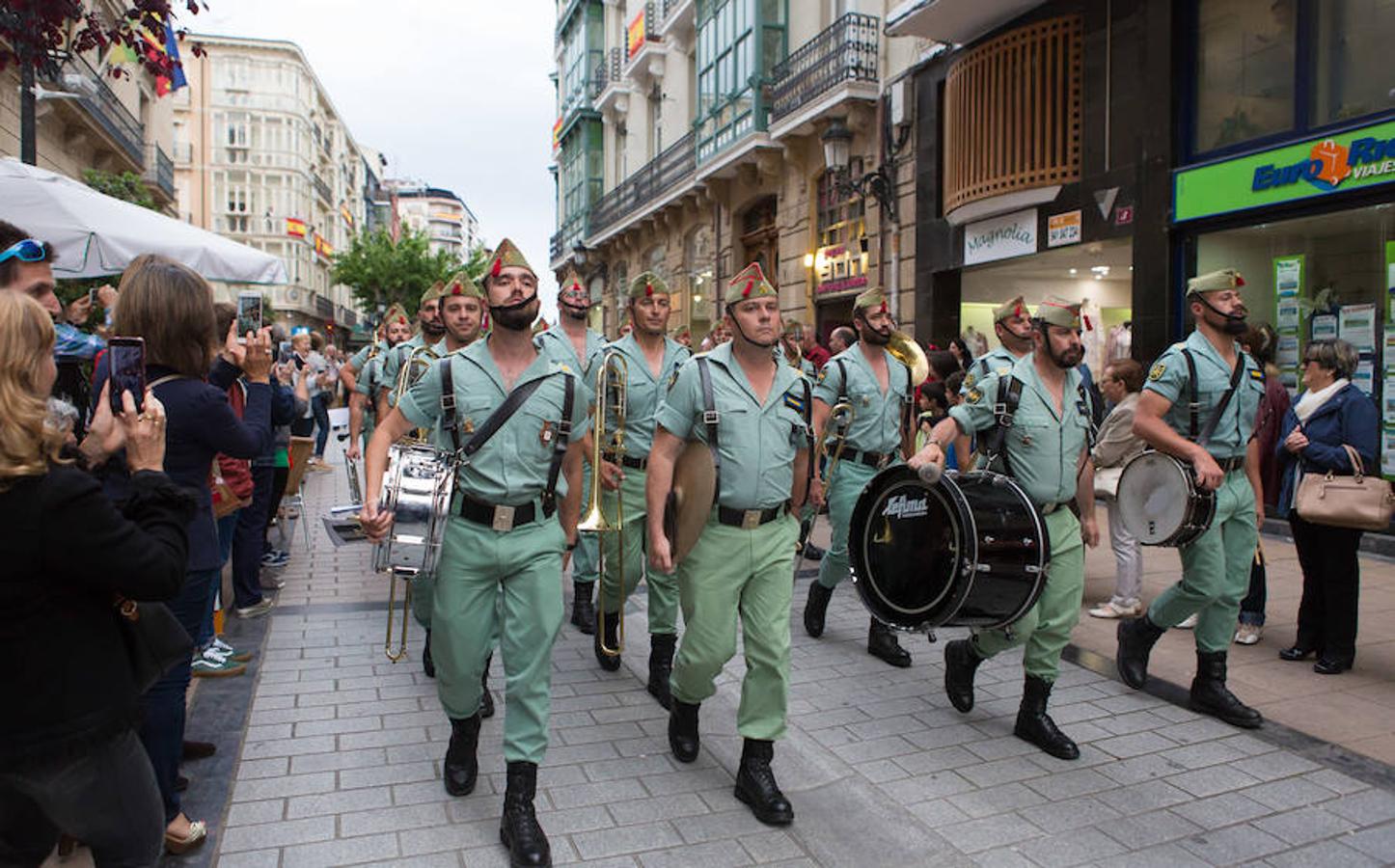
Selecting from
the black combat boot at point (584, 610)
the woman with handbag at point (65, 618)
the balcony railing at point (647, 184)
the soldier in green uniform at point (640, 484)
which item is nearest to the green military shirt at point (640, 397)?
the soldier in green uniform at point (640, 484)

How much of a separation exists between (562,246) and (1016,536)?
3484 cm

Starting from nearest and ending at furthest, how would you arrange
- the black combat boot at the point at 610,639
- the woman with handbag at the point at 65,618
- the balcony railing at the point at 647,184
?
the woman with handbag at the point at 65,618 < the black combat boot at the point at 610,639 < the balcony railing at the point at 647,184

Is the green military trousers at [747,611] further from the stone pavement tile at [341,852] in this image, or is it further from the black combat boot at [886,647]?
the black combat boot at [886,647]

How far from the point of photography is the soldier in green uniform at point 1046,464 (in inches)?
183

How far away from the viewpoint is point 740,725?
4.02 m

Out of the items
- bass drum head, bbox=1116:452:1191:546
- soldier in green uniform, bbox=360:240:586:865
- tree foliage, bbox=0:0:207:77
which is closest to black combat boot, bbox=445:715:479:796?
soldier in green uniform, bbox=360:240:586:865

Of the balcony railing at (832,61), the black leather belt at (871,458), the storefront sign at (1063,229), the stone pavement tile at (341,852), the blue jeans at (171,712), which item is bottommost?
the stone pavement tile at (341,852)

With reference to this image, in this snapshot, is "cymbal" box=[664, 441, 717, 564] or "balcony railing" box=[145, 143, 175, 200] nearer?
"cymbal" box=[664, 441, 717, 564]

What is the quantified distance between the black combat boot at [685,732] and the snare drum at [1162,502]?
2.39 m

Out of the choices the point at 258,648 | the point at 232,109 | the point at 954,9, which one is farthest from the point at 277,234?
the point at 258,648

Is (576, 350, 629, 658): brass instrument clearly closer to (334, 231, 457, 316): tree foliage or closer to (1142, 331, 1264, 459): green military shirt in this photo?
(1142, 331, 1264, 459): green military shirt

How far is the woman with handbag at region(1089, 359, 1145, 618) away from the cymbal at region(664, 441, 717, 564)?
377 centimetres

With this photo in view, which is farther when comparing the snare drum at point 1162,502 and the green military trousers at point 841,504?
the green military trousers at point 841,504

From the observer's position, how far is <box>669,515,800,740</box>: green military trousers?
3.98m
